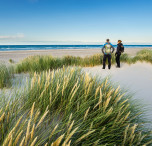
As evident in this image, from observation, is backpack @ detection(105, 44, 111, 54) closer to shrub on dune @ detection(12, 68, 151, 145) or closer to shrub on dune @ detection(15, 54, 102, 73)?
shrub on dune @ detection(15, 54, 102, 73)

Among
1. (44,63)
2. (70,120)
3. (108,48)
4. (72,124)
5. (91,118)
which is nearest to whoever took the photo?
(72,124)

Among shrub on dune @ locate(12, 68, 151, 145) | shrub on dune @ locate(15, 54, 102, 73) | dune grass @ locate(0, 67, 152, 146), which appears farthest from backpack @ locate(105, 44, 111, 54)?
dune grass @ locate(0, 67, 152, 146)

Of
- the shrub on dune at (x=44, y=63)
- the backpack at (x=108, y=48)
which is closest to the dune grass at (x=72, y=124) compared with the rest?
the shrub on dune at (x=44, y=63)

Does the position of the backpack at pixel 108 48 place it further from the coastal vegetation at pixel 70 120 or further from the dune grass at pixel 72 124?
the dune grass at pixel 72 124

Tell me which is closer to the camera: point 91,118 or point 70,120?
point 70,120

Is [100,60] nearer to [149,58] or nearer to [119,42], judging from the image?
[119,42]

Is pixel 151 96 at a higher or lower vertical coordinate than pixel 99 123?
lower

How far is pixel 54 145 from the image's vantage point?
3.17 feet

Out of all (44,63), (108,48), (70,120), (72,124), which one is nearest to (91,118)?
(70,120)

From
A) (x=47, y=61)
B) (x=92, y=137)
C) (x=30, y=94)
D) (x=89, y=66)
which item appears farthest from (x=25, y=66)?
(x=92, y=137)

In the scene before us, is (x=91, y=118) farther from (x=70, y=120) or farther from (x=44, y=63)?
(x=44, y=63)

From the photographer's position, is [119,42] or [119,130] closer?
[119,130]

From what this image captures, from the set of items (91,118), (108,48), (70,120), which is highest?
(108,48)

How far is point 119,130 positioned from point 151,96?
3.03 metres
